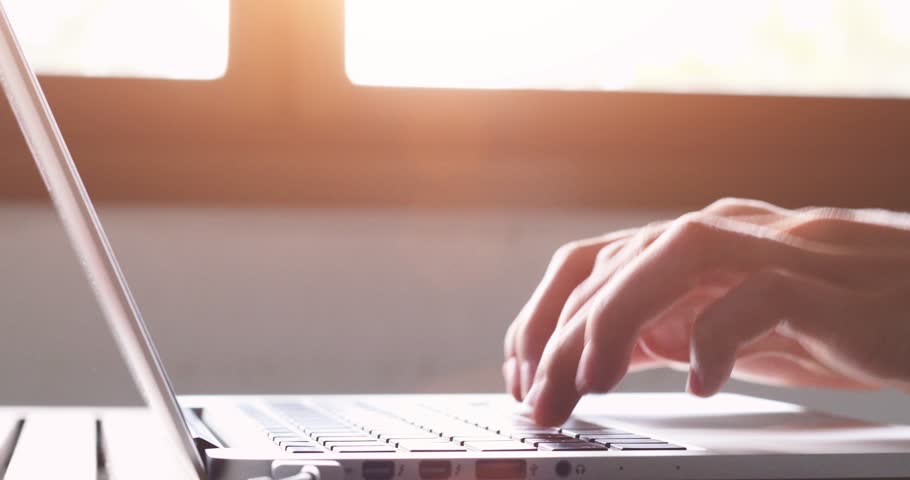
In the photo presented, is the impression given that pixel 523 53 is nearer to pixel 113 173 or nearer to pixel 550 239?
pixel 550 239

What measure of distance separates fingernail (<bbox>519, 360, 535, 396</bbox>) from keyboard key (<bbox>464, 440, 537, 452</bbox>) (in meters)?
0.30

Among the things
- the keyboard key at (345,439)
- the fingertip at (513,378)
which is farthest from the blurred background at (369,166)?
the keyboard key at (345,439)

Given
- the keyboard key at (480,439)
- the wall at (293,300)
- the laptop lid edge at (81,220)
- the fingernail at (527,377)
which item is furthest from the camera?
the wall at (293,300)

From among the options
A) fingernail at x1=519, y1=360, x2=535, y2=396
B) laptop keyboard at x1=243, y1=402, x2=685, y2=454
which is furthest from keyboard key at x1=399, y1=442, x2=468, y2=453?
fingernail at x1=519, y1=360, x2=535, y2=396

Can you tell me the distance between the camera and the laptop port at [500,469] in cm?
42

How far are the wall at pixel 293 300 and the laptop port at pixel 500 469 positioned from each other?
2.29ft

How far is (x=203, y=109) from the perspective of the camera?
1.13 m

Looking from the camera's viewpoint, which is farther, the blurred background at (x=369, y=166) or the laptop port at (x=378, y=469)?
the blurred background at (x=369, y=166)

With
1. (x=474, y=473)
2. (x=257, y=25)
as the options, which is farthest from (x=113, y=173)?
(x=474, y=473)

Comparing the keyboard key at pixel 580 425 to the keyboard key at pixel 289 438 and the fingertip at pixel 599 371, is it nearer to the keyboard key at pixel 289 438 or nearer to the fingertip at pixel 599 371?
the fingertip at pixel 599 371

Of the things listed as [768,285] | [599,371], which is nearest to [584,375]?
[599,371]

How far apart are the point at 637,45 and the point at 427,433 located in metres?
0.80

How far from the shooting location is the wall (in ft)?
3.52

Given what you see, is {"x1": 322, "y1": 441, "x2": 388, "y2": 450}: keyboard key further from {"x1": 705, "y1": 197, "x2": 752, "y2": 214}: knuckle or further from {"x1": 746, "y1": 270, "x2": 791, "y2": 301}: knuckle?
{"x1": 705, "y1": 197, "x2": 752, "y2": 214}: knuckle
